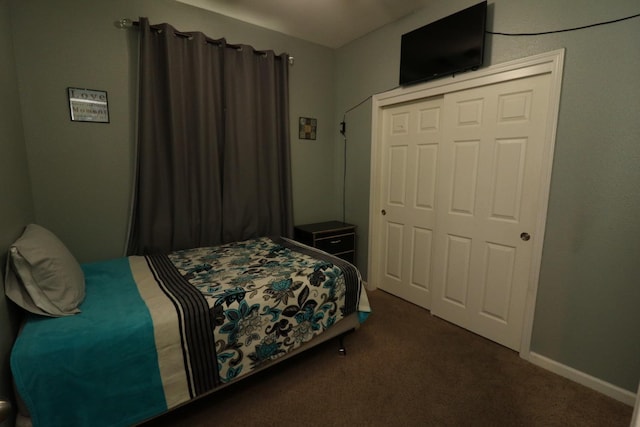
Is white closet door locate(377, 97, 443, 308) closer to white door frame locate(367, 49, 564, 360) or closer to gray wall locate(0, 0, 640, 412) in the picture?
white door frame locate(367, 49, 564, 360)

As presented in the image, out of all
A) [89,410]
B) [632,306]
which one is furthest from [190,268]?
[632,306]

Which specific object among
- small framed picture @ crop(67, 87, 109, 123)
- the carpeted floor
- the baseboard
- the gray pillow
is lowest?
the carpeted floor

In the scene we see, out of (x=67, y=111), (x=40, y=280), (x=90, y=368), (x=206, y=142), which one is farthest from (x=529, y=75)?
(x=67, y=111)

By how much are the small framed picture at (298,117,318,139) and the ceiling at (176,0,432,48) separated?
Result: 2.81 ft

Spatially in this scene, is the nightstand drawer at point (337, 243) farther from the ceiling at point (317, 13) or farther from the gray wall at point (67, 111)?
the ceiling at point (317, 13)

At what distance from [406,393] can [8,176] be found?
2.53 m

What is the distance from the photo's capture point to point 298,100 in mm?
3219

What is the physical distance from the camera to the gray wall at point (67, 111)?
2.02m

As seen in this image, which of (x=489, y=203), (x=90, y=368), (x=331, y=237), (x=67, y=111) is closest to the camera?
(x=90, y=368)

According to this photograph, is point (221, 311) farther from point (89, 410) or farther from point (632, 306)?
point (632, 306)

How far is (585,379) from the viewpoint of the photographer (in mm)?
1868

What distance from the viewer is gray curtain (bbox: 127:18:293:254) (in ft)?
7.73

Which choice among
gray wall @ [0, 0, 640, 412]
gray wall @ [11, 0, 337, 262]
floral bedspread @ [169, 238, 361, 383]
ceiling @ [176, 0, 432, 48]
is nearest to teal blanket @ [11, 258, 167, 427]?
gray wall @ [0, 0, 640, 412]

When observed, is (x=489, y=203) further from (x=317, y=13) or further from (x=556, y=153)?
(x=317, y=13)
